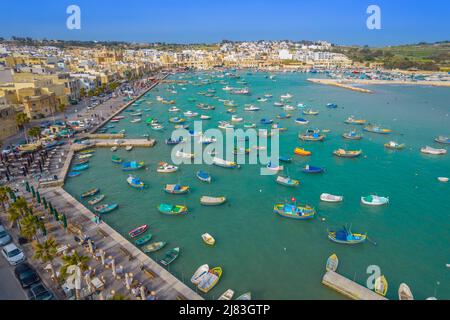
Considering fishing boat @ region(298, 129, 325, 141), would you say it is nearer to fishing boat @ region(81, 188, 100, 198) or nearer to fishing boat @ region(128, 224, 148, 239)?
fishing boat @ region(128, 224, 148, 239)

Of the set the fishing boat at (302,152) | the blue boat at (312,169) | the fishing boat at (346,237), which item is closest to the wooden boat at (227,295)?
the fishing boat at (346,237)

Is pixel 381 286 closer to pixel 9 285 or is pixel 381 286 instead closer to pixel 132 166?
pixel 9 285

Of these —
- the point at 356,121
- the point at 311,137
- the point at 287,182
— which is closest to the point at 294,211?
the point at 287,182

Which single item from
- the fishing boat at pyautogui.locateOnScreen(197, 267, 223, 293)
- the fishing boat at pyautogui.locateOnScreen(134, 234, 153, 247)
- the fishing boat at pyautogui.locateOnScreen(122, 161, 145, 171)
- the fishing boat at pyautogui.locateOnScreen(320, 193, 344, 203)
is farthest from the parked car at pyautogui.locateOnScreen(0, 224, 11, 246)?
the fishing boat at pyautogui.locateOnScreen(320, 193, 344, 203)

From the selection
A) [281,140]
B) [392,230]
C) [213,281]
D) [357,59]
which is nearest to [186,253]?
[213,281]
